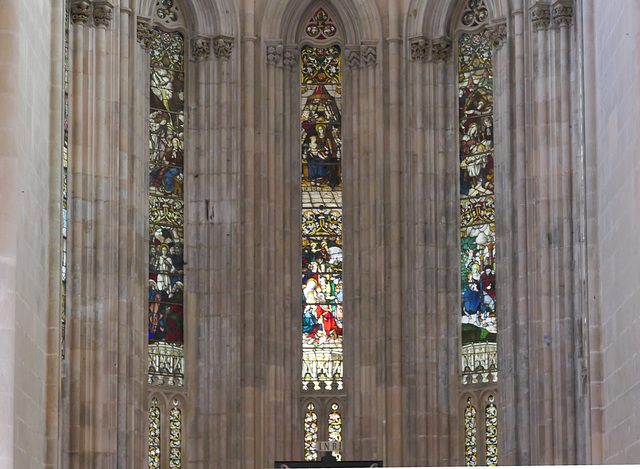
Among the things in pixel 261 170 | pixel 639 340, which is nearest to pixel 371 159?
pixel 261 170

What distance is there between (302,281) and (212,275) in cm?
165

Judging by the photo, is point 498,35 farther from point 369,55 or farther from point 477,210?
point 477,210

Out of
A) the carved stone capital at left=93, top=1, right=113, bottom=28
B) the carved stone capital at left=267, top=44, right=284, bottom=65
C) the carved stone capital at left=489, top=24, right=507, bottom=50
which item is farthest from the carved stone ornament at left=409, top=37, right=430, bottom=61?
the carved stone capital at left=93, top=1, right=113, bottom=28

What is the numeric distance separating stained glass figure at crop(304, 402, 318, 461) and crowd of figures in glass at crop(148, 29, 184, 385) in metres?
2.13

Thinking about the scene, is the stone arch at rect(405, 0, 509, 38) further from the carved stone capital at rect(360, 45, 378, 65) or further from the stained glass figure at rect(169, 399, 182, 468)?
the stained glass figure at rect(169, 399, 182, 468)

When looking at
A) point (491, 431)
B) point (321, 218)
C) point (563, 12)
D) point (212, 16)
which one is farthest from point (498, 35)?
point (491, 431)

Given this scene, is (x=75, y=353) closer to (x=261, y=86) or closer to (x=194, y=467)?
(x=194, y=467)

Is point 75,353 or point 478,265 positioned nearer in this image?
point 75,353

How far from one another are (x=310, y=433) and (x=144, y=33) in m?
6.78

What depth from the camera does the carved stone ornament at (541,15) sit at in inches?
1067

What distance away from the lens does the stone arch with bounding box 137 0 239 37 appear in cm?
2898

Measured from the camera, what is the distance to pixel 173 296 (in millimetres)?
28328

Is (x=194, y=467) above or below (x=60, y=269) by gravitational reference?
below

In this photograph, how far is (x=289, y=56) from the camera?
2948cm
